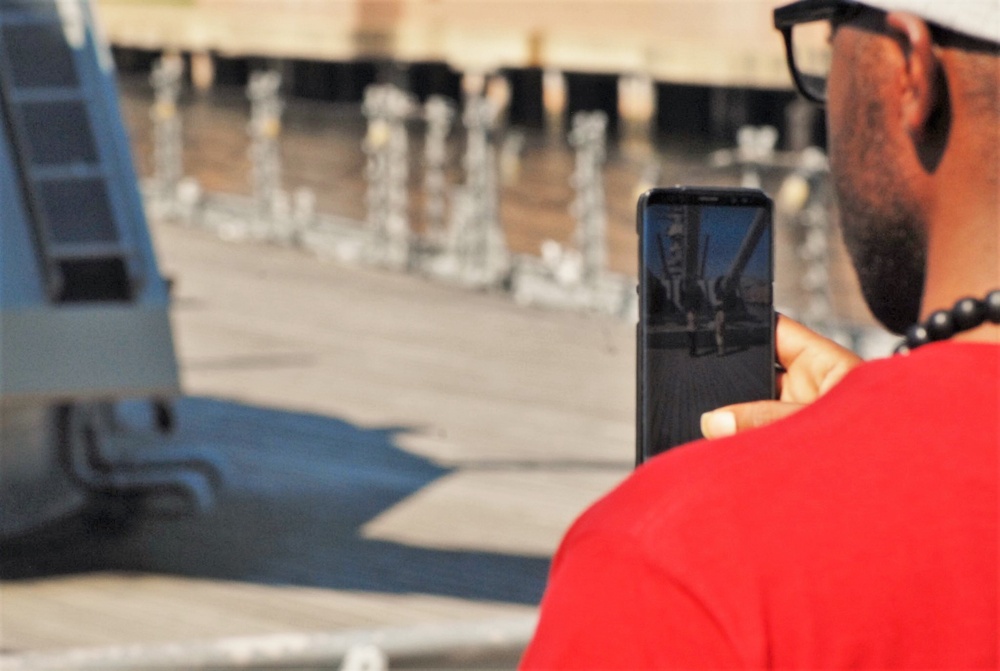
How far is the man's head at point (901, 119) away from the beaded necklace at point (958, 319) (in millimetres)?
75

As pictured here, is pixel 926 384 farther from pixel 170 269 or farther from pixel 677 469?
pixel 170 269

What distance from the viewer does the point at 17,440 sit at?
5.84 meters

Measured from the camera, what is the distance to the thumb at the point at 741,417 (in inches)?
43.7

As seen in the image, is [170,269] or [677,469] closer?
[677,469]

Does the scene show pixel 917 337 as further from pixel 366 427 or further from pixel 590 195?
pixel 590 195

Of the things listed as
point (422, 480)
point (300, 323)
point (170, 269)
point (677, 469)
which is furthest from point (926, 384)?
point (170, 269)

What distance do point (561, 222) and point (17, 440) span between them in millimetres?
26381

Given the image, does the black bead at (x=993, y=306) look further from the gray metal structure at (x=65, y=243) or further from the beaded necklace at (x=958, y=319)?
the gray metal structure at (x=65, y=243)

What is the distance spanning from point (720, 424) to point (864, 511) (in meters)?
0.21

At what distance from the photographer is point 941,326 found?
986 mm

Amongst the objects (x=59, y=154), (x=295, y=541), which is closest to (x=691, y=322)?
(x=59, y=154)

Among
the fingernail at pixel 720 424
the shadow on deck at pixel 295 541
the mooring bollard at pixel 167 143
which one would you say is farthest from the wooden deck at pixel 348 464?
the fingernail at pixel 720 424

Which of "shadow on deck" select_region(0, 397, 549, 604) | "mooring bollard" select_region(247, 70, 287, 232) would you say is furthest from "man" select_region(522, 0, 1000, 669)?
"mooring bollard" select_region(247, 70, 287, 232)

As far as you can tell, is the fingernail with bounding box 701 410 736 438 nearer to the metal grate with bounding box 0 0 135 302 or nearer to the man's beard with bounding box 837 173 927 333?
the man's beard with bounding box 837 173 927 333
